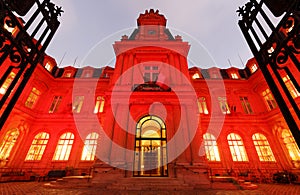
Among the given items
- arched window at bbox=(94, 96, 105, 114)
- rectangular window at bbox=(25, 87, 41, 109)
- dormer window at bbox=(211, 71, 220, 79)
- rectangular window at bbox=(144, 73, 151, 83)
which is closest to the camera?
rectangular window at bbox=(144, 73, 151, 83)

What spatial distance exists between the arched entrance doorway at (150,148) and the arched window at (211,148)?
629 centimetres

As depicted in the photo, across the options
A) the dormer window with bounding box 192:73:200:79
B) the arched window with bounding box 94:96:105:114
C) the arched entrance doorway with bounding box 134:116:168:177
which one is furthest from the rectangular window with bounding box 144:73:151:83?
the dormer window with bounding box 192:73:200:79

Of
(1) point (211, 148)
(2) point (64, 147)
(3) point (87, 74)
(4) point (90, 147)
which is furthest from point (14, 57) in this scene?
(3) point (87, 74)

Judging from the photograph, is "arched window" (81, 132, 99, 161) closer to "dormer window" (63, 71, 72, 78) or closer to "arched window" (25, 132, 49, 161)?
"arched window" (25, 132, 49, 161)

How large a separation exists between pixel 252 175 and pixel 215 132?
4400mm

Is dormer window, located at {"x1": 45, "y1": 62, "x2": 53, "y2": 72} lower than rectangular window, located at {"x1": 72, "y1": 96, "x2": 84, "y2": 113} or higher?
higher

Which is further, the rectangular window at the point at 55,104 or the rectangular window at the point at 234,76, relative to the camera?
the rectangular window at the point at 234,76

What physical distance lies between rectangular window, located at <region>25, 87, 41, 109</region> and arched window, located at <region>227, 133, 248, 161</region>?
20280 mm

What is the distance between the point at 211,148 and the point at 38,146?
54.5 feet

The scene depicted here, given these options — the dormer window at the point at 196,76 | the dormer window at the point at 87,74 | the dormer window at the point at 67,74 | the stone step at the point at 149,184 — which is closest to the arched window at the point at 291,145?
the dormer window at the point at 196,76

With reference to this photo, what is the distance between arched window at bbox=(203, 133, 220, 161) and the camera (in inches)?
545

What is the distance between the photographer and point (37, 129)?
14609mm

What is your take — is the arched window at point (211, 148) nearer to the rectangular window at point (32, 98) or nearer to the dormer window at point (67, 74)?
the dormer window at point (67, 74)

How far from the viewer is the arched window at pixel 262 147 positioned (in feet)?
44.5
